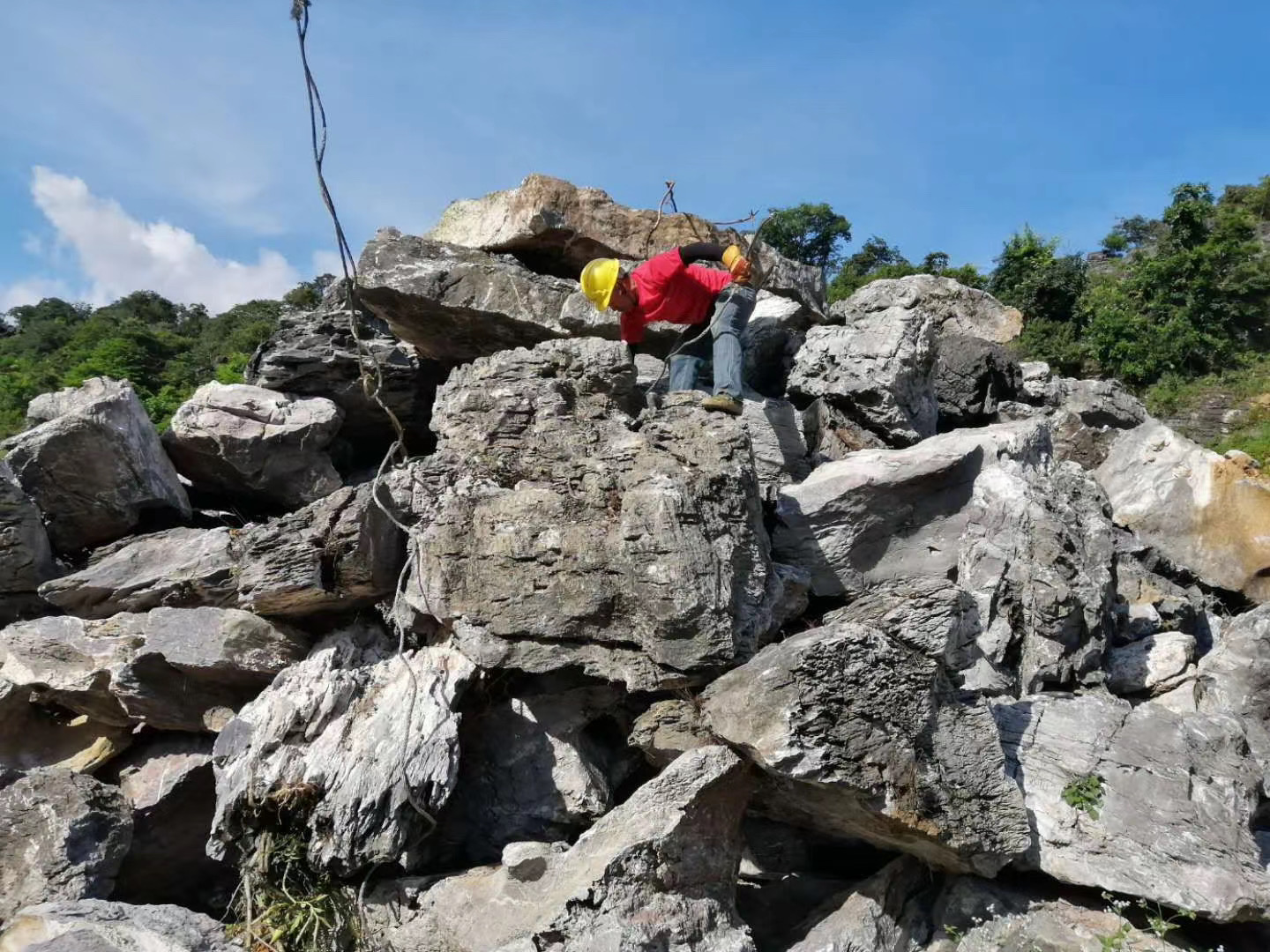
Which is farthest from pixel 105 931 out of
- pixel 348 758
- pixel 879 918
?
pixel 879 918

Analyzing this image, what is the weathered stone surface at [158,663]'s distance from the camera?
5773 mm

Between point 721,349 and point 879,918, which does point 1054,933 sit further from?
point 721,349

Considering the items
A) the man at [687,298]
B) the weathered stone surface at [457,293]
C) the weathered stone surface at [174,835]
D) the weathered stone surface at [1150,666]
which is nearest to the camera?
the weathered stone surface at [174,835]

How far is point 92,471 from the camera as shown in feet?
22.6

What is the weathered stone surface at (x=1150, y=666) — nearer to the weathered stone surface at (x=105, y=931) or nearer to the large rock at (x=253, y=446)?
the weathered stone surface at (x=105, y=931)

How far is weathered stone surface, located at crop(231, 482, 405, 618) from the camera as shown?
5742mm

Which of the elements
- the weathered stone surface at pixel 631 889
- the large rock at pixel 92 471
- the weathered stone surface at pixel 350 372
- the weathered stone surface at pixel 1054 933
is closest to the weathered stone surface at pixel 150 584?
the large rock at pixel 92 471

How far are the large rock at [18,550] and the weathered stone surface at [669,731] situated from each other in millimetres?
4636

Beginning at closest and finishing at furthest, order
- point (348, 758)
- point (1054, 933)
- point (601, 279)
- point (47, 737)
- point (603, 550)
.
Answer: point (1054, 933)
point (348, 758)
point (603, 550)
point (47, 737)
point (601, 279)

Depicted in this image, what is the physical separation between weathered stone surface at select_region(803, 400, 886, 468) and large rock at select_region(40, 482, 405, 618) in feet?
11.6

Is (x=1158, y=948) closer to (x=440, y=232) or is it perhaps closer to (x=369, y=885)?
(x=369, y=885)

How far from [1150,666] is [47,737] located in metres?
7.68

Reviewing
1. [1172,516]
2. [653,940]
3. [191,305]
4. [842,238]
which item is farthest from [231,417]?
[191,305]

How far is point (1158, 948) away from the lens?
13.7ft
